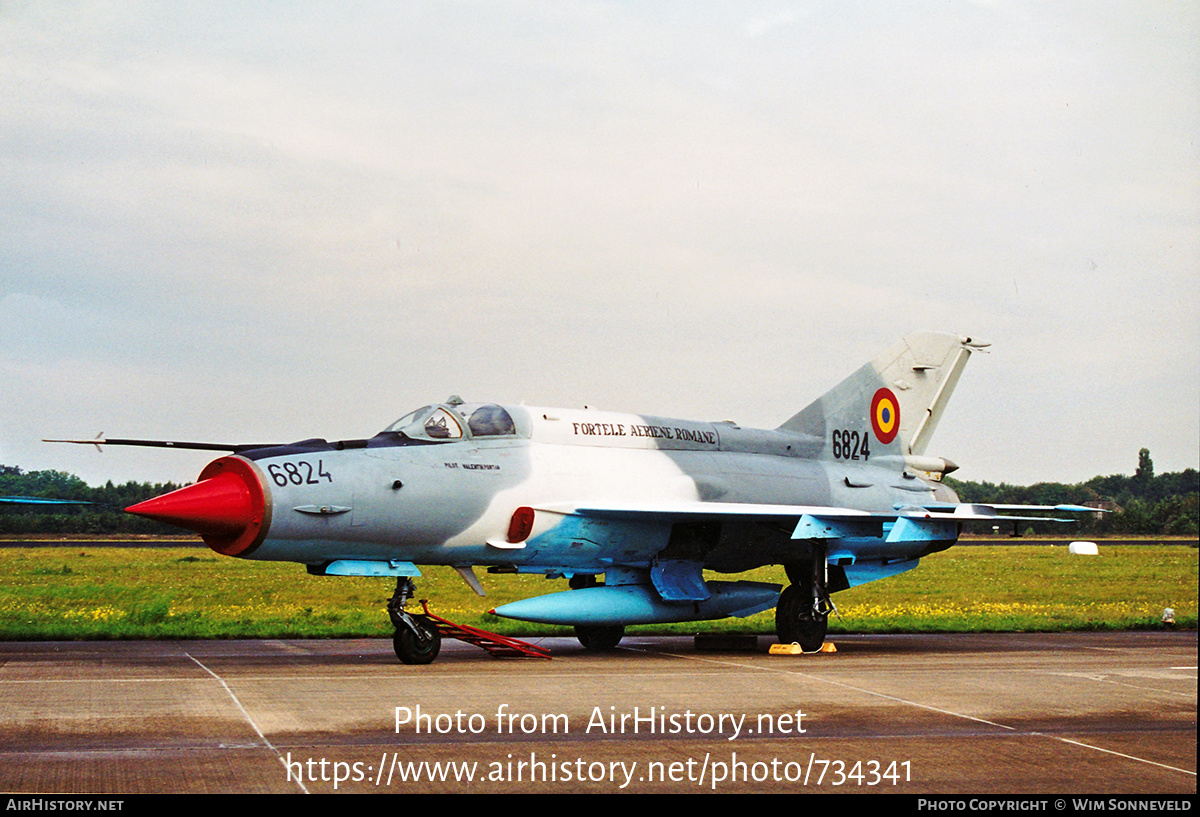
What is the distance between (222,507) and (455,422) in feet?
11.3

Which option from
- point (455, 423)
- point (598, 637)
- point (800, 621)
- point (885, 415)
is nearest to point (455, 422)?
point (455, 423)

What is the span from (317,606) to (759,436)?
10775 millimetres

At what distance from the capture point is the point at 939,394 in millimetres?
21266

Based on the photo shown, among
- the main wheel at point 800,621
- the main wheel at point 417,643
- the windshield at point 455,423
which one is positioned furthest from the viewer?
the main wheel at point 800,621

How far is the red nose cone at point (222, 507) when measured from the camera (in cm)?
1273

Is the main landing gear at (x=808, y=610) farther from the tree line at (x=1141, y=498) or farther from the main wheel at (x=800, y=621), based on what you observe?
the tree line at (x=1141, y=498)

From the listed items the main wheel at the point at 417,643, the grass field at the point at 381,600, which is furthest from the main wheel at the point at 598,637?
the main wheel at the point at 417,643

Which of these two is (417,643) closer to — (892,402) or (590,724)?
(590,724)

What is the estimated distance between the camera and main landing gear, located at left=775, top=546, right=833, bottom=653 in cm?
1703

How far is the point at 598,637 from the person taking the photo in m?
17.2

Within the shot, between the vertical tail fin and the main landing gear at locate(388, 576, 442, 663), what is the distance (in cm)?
839

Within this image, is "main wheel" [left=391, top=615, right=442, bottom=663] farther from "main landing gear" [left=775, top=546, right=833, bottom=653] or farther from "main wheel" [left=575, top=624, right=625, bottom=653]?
"main landing gear" [left=775, top=546, right=833, bottom=653]
